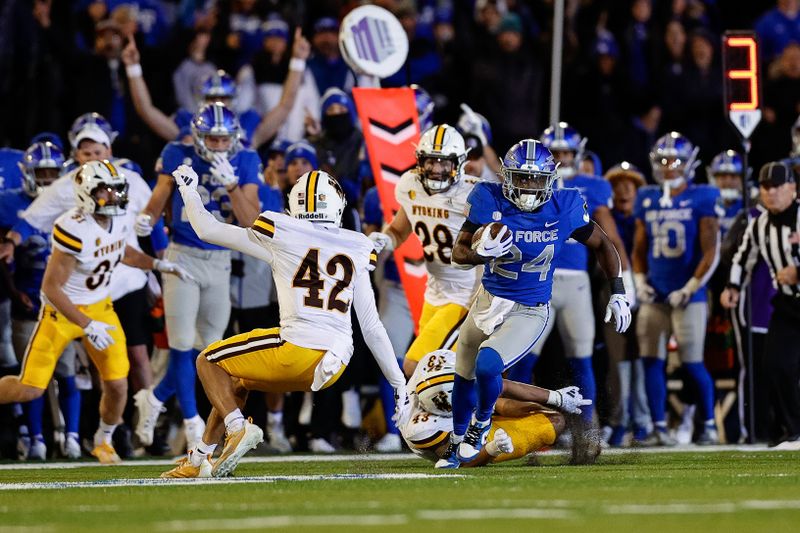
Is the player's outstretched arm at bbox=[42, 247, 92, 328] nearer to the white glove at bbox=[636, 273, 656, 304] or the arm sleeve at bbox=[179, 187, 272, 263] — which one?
the arm sleeve at bbox=[179, 187, 272, 263]

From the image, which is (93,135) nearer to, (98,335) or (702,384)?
(98,335)

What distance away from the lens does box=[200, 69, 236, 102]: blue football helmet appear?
12.3 meters

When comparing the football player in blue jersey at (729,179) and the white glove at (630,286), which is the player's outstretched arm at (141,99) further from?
the football player in blue jersey at (729,179)

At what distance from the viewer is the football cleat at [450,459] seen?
8719 millimetres

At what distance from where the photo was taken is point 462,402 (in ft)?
28.6

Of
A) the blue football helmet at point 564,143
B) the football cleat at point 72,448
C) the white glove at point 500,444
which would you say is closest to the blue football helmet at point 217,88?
the blue football helmet at point 564,143

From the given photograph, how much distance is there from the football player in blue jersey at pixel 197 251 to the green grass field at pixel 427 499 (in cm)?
165

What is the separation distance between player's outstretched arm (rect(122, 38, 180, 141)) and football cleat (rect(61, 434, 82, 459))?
8.70 ft

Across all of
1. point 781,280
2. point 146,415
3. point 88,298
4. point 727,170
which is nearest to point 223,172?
point 88,298

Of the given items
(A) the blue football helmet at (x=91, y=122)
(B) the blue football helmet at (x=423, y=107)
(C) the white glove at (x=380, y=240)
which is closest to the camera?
(C) the white glove at (x=380, y=240)

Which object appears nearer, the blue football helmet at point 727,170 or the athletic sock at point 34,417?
the athletic sock at point 34,417

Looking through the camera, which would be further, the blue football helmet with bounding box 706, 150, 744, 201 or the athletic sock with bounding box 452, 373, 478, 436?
the blue football helmet with bounding box 706, 150, 744, 201

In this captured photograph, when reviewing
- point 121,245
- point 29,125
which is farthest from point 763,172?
point 29,125

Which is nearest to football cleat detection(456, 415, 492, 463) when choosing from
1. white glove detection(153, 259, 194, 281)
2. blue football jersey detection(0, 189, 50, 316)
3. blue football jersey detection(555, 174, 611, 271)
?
white glove detection(153, 259, 194, 281)
